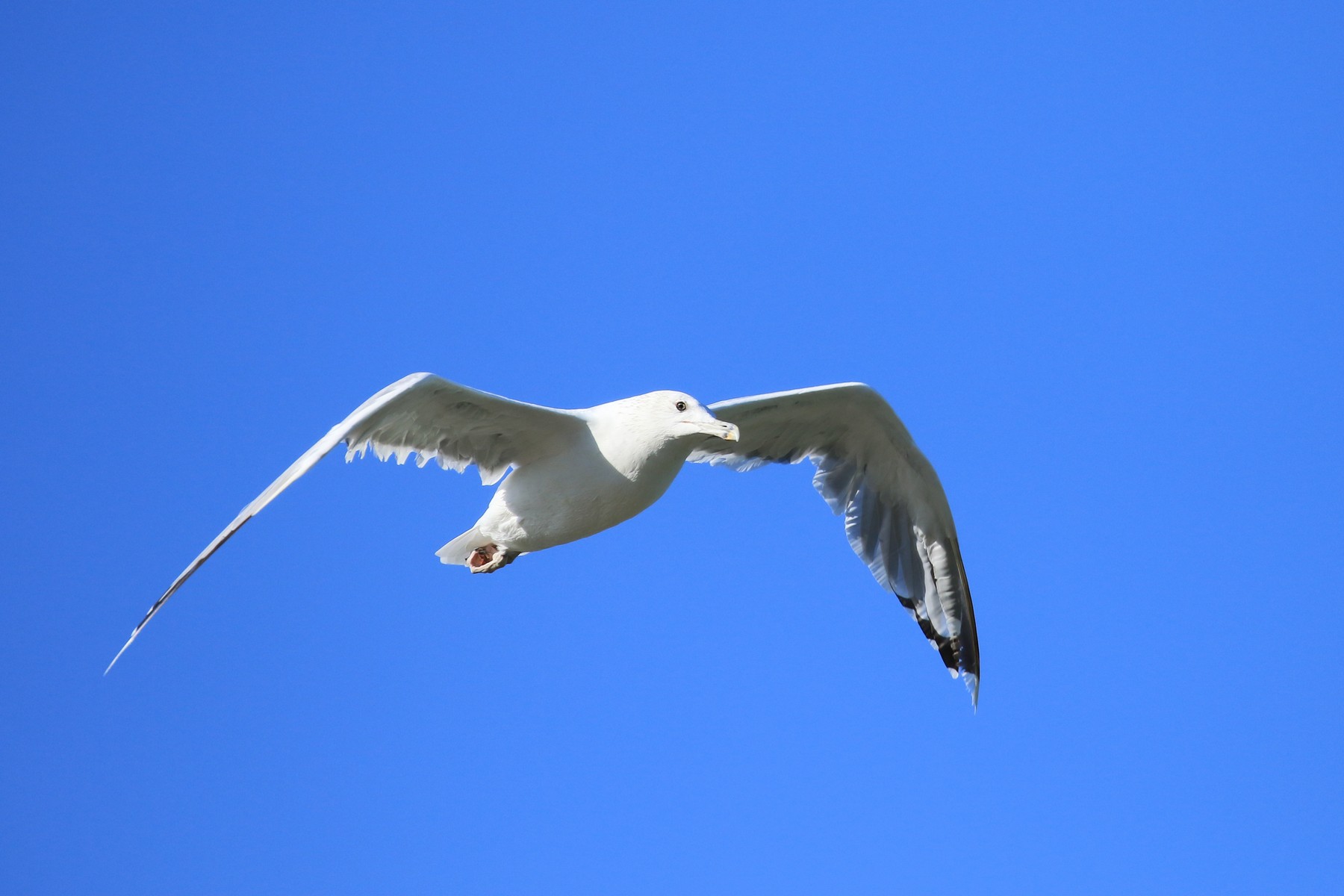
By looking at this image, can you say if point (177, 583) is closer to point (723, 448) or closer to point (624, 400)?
point (624, 400)

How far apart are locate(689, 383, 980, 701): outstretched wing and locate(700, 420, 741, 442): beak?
1245 millimetres

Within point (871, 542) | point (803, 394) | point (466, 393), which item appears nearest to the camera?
point (466, 393)

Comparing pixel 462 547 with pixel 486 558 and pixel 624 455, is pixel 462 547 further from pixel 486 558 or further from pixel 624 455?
pixel 624 455

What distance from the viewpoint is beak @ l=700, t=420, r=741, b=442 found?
7562 mm

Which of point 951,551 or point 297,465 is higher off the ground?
point 951,551

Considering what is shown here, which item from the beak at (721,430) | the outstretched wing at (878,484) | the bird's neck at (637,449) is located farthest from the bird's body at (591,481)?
the outstretched wing at (878,484)

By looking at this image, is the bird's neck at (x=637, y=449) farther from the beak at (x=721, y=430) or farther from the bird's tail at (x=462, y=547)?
the bird's tail at (x=462, y=547)

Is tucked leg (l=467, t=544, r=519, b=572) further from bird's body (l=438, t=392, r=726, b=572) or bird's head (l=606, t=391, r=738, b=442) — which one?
bird's head (l=606, t=391, r=738, b=442)

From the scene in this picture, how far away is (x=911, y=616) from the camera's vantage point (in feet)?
35.2

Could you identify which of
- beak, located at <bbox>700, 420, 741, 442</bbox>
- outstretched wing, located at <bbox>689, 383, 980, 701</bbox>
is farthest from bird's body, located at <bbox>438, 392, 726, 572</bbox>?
outstretched wing, located at <bbox>689, 383, 980, 701</bbox>

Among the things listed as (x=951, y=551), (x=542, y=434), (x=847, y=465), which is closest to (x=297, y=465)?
(x=542, y=434)

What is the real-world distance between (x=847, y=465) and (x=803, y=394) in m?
1.19

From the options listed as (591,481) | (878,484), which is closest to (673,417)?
(591,481)

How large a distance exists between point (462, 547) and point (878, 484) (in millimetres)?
3332
